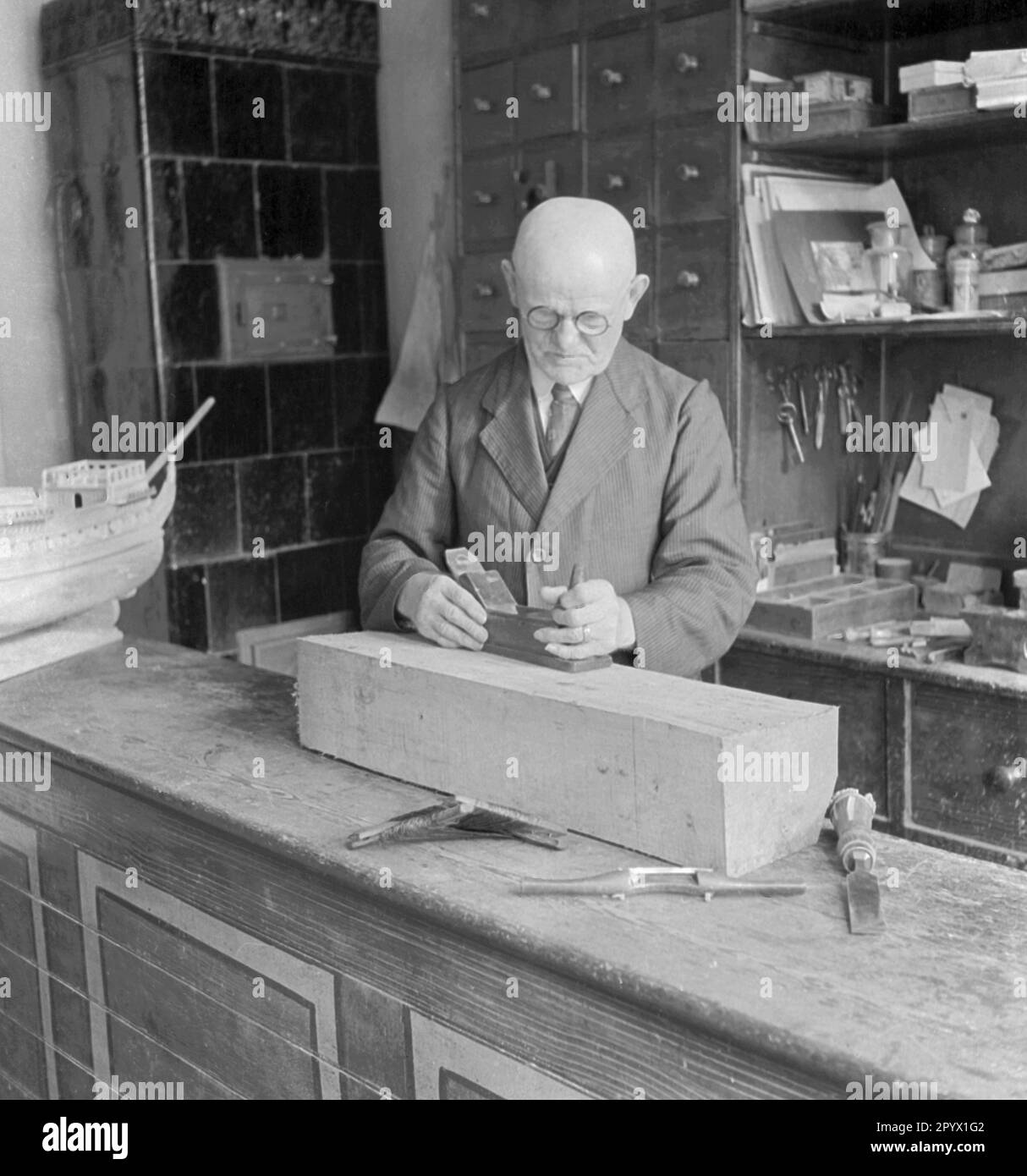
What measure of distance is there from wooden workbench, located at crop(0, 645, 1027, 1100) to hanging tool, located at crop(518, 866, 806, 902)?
0.06 ft

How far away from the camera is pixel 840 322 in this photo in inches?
149

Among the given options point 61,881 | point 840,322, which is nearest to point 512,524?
point 61,881

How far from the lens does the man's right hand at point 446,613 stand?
2.33 metres

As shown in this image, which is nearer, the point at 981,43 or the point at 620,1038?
the point at 620,1038

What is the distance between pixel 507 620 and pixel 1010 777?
5.45ft

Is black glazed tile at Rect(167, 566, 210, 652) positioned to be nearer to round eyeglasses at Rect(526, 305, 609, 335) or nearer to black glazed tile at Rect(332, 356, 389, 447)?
black glazed tile at Rect(332, 356, 389, 447)

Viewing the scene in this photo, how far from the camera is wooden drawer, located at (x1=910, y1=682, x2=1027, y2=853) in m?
3.42

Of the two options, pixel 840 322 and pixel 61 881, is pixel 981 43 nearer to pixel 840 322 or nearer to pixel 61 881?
pixel 840 322

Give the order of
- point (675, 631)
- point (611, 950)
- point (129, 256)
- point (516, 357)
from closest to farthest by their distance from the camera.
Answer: point (611, 950)
point (675, 631)
point (516, 357)
point (129, 256)

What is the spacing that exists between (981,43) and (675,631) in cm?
238

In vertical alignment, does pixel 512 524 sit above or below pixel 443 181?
below

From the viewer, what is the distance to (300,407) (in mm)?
4988

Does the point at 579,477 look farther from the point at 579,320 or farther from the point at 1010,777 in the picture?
the point at 1010,777

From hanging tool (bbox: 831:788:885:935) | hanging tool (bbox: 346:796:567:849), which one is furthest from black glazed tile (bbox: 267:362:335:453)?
hanging tool (bbox: 831:788:885:935)
